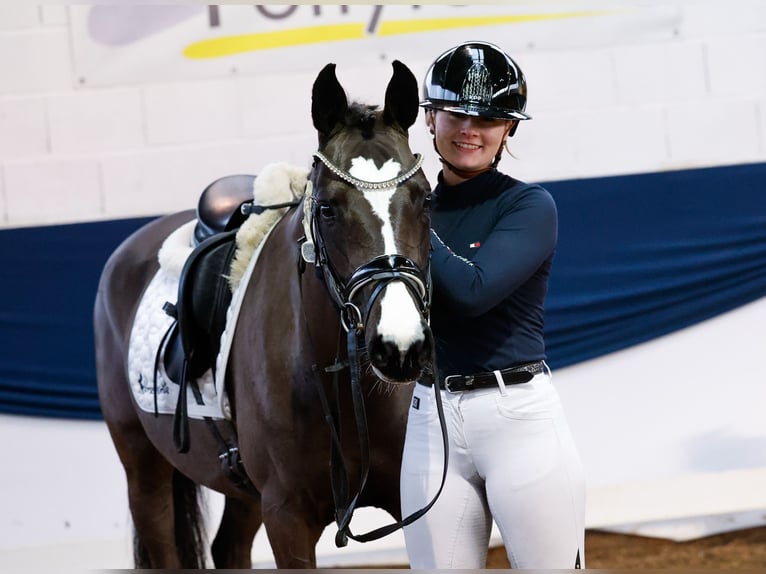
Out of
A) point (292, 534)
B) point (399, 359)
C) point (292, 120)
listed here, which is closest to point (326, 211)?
point (399, 359)

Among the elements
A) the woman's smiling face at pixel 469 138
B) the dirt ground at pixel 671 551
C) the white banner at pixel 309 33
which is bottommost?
the dirt ground at pixel 671 551

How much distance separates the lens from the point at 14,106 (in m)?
3.71

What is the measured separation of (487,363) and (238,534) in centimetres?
166

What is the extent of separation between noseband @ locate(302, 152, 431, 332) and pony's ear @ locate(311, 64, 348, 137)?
59 mm

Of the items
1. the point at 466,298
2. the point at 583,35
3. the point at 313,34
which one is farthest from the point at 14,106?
the point at 466,298

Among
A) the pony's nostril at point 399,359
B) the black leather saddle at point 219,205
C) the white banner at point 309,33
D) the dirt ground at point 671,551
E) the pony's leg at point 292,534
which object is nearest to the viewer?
the pony's nostril at point 399,359

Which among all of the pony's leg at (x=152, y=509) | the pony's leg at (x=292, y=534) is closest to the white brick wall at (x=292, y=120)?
the pony's leg at (x=152, y=509)

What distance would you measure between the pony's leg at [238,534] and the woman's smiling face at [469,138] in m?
1.64

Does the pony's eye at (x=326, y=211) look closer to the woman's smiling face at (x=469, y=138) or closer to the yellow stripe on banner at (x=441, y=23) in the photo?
the woman's smiling face at (x=469, y=138)

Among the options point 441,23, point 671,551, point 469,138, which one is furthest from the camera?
point 441,23

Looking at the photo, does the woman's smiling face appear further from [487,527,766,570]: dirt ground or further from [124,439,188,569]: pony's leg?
[487,527,766,570]: dirt ground

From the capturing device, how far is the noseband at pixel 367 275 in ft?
4.64

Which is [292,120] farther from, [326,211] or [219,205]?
[326,211]

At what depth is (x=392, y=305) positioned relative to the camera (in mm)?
1378
